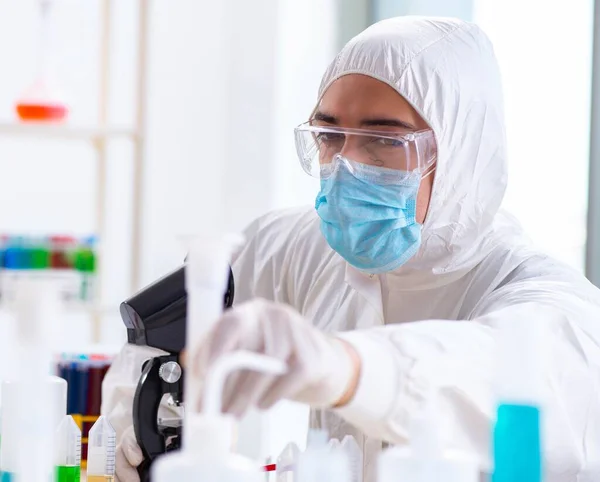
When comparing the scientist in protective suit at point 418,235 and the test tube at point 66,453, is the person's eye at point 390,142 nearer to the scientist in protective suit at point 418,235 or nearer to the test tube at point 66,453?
the scientist in protective suit at point 418,235

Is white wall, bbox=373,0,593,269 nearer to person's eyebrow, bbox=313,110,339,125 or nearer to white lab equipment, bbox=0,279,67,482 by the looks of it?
person's eyebrow, bbox=313,110,339,125

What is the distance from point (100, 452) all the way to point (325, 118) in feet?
2.28

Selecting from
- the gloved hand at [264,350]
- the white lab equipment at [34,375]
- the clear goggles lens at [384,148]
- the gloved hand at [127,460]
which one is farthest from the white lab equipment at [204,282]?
the clear goggles lens at [384,148]

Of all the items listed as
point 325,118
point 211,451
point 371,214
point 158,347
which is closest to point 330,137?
point 325,118

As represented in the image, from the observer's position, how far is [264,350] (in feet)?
2.72

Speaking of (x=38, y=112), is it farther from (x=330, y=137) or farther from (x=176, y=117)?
(x=330, y=137)

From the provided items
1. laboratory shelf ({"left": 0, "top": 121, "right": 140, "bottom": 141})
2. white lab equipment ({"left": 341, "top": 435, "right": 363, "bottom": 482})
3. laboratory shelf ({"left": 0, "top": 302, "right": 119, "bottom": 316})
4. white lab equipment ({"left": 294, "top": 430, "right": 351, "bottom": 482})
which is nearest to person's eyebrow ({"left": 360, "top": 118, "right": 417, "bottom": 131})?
white lab equipment ({"left": 341, "top": 435, "right": 363, "bottom": 482})

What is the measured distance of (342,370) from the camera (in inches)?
35.4

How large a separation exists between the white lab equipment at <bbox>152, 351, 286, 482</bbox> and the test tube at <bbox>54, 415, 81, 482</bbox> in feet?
1.69

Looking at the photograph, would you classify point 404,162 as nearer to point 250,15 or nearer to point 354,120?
point 354,120

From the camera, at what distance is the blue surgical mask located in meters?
1.65

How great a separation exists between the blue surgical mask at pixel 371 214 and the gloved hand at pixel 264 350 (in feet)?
2.65

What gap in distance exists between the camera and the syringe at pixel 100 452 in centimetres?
135

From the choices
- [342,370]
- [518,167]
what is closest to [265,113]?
[518,167]
